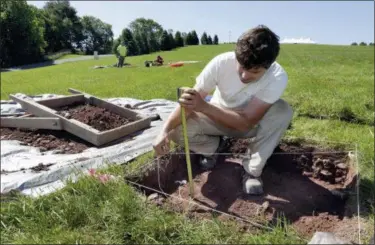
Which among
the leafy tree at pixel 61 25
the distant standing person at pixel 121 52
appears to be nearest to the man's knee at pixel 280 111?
the leafy tree at pixel 61 25

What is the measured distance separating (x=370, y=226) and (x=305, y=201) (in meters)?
0.49

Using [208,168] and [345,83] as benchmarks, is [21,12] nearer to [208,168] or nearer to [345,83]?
[208,168]

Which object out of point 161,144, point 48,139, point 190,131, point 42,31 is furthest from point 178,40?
point 161,144

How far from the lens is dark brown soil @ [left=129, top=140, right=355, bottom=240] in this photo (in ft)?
7.49

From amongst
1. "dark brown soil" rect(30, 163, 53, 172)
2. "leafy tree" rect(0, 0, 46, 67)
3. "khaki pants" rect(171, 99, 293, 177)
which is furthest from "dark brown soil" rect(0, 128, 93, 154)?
"khaki pants" rect(171, 99, 293, 177)

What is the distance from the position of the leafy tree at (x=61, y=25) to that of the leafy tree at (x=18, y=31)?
17cm

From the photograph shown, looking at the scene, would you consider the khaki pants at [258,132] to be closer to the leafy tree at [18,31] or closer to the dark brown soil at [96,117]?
the dark brown soil at [96,117]

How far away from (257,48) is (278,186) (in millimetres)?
1057

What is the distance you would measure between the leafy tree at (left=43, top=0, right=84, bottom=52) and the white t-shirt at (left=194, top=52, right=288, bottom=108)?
268 cm

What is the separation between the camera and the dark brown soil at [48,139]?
3843 mm

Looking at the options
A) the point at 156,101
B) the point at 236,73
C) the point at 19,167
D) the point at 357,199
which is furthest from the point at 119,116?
the point at 357,199

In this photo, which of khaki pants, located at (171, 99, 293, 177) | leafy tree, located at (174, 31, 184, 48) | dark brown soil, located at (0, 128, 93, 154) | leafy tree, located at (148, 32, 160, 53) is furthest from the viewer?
leafy tree, located at (174, 31, 184, 48)

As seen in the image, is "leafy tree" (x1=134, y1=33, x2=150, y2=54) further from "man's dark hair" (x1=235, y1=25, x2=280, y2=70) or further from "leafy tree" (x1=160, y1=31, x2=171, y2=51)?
"man's dark hair" (x1=235, y1=25, x2=280, y2=70)

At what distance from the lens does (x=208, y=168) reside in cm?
295
